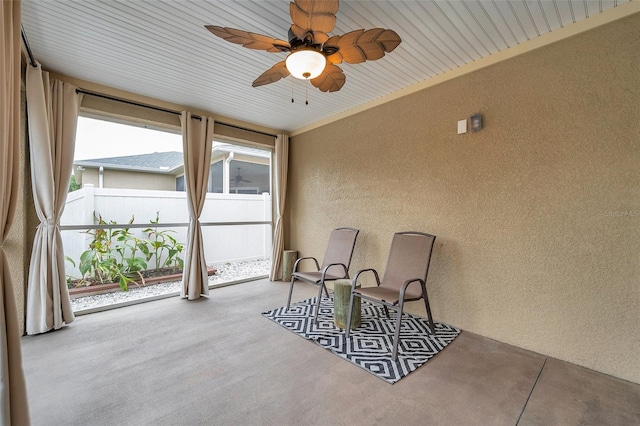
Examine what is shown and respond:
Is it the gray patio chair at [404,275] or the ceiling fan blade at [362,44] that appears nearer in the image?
the ceiling fan blade at [362,44]

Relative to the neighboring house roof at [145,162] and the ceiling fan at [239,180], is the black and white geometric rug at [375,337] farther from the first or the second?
the neighboring house roof at [145,162]

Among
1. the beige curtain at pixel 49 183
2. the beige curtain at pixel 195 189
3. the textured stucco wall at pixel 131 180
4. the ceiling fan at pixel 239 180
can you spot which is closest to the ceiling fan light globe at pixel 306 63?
the beige curtain at pixel 195 189

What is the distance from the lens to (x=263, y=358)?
2268mm

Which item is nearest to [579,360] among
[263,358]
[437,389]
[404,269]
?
[437,389]

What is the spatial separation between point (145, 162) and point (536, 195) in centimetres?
467

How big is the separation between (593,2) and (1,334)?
405 centimetres

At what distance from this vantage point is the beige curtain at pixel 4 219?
4.23 feet

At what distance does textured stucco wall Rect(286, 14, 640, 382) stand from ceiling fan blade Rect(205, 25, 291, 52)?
192 cm

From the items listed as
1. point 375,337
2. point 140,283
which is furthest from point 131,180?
point 375,337

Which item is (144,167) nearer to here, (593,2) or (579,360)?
(593,2)

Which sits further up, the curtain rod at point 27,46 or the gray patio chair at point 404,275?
the curtain rod at point 27,46

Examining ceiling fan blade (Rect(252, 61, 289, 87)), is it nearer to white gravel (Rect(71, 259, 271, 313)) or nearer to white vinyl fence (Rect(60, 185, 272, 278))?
white vinyl fence (Rect(60, 185, 272, 278))

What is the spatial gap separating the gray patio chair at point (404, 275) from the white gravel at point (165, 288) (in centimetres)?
263

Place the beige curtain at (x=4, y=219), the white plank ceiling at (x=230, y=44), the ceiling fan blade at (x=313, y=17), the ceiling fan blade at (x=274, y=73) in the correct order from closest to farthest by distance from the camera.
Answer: the beige curtain at (x=4, y=219), the ceiling fan blade at (x=313, y=17), the white plank ceiling at (x=230, y=44), the ceiling fan blade at (x=274, y=73)
